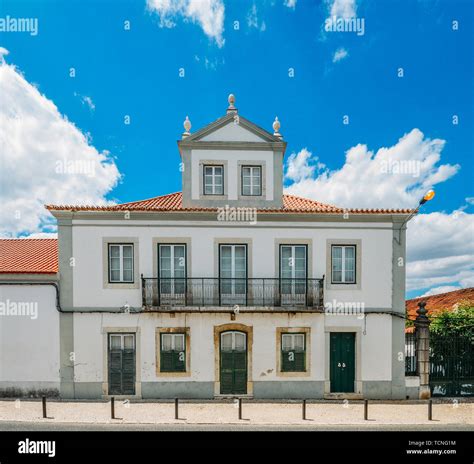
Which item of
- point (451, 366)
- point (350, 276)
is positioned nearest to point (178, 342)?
point (350, 276)

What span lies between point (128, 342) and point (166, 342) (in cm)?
137

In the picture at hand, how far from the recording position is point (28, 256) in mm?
12039

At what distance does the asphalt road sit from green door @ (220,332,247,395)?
2.07 metres

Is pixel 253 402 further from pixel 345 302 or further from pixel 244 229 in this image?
pixel 244 229

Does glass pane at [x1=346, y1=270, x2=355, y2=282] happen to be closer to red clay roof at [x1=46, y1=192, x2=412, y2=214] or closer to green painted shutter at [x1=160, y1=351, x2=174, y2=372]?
red clay roof at [x1=46, y1=192, x2=412, y2=214]

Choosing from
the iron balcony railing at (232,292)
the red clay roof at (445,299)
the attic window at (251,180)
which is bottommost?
the red clay roof at (445,299)

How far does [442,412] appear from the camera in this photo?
1000cm

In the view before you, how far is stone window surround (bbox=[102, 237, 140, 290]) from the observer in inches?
428

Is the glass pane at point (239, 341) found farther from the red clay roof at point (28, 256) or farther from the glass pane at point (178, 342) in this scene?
the red clay roof at point (28, 256)

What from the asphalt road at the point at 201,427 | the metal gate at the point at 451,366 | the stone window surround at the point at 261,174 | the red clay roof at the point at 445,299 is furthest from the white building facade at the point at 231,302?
the red clay roof at the point at 445,299

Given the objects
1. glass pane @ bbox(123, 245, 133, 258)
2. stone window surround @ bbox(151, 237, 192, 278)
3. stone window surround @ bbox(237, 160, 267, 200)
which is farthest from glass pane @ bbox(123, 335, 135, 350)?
stone window surround @ bbox(237, 160, 267, 200)

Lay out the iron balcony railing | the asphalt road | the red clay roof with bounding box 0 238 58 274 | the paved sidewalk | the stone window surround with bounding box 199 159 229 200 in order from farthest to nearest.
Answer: the stone window surround with bounding box 199 159 229 200 < the red clay roof with bounding box 0 238 58 274 < the iron balcony railing < the paved sidewalk < the asphalt road

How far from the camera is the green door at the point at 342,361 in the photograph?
10992mm

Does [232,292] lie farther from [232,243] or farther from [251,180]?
[251,180]
